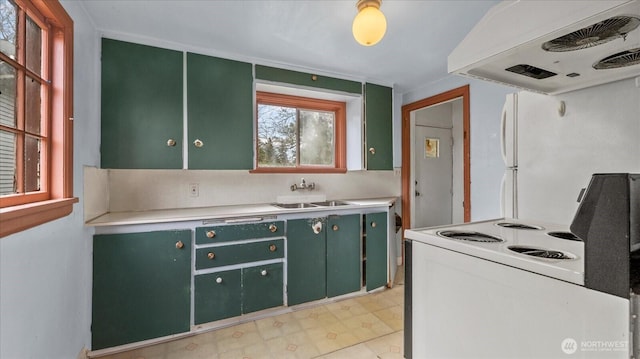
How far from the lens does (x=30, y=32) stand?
4.28ft

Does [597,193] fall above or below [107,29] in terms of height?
below

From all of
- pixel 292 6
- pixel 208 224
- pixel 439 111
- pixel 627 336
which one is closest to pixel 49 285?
pixel 208 224

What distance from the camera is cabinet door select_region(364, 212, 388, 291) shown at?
2672 millimetres

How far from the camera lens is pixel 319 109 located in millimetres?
3133

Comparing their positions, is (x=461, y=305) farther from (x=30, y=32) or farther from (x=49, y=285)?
(x=30, y=32)

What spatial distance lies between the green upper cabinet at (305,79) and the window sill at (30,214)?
1.74 metres

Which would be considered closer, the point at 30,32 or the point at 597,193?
the point at 597,193

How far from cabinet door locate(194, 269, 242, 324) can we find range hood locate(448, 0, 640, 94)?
6.56ft

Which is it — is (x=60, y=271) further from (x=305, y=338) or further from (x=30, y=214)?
(x=305, y=338)

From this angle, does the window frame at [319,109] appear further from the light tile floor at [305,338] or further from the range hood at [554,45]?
the range hood at [554,45]

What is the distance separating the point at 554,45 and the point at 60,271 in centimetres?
245

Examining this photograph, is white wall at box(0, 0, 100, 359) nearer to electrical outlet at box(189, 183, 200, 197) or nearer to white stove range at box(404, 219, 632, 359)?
electrical outlet at box(189, 183, 200, 197)

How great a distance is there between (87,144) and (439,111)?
155 inches

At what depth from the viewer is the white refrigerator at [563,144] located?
1.25 metres
